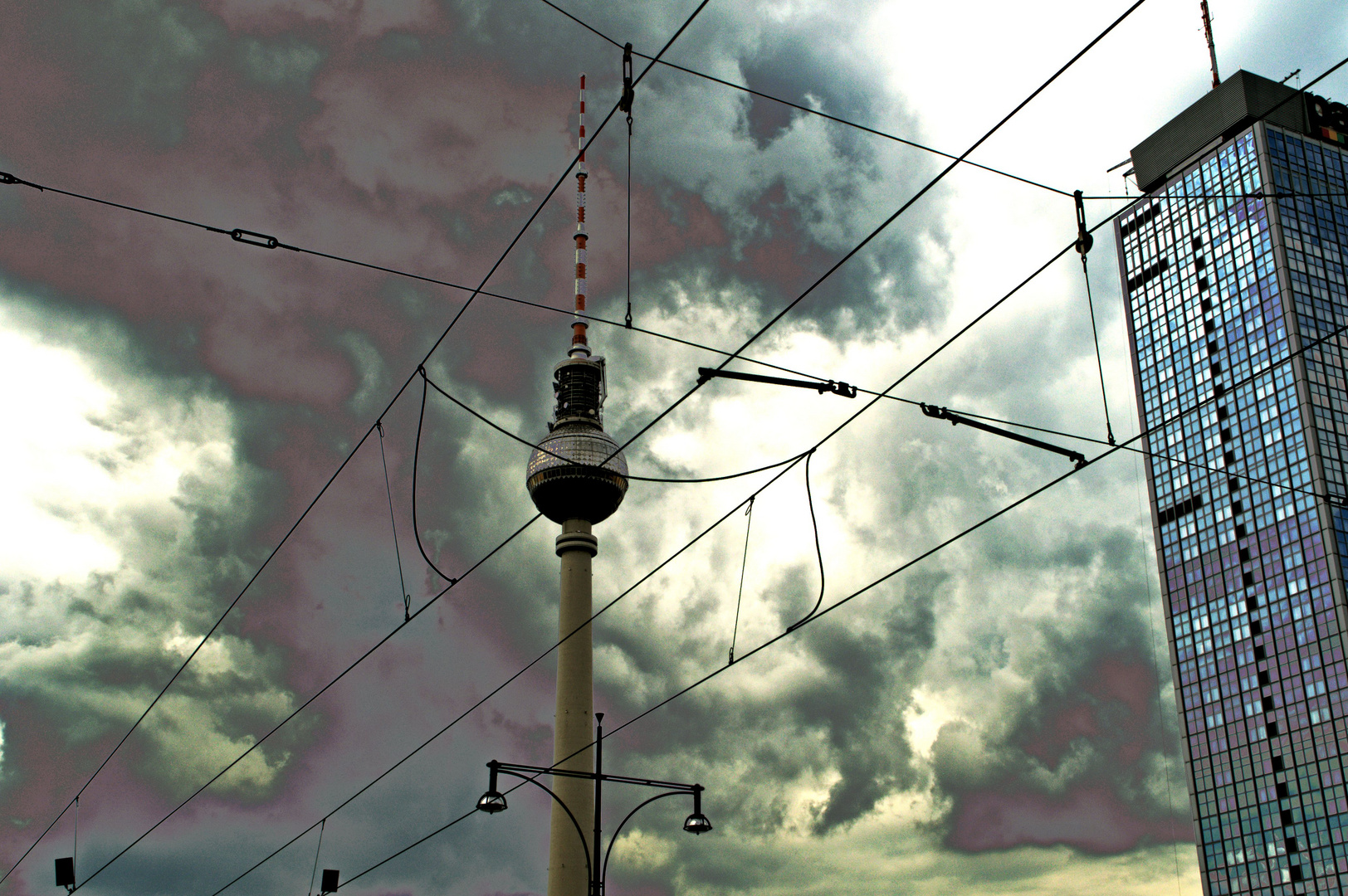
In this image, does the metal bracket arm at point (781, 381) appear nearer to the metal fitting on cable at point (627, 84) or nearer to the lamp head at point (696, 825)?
the metal fitting on cable at point (627, 84)

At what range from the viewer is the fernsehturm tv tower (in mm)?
97000

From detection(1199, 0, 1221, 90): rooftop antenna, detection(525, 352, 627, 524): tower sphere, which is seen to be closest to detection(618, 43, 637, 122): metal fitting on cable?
detection(525, 352, 627, 524): tower sphere

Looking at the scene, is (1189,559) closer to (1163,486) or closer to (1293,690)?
(1163,486)

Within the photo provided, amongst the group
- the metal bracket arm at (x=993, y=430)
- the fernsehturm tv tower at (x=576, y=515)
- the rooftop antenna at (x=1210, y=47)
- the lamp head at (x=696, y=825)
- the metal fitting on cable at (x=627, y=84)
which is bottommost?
the lamp head at (x=696, y=825)

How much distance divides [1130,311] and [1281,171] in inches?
1036

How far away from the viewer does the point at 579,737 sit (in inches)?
3895

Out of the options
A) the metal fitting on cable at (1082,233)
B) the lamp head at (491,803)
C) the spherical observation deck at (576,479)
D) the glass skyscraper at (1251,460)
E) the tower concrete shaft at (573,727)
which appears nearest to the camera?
the metal fitting on cable at (1082,233)

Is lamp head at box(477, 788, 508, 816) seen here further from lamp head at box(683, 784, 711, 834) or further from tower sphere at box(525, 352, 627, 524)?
tower sphere at box(525, 352, 627, 524)

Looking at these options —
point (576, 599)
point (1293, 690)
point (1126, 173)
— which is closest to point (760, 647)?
point (576, 599)

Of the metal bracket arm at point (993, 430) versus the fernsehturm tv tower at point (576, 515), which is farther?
the fernsehturm tv tower at point (576, 515)

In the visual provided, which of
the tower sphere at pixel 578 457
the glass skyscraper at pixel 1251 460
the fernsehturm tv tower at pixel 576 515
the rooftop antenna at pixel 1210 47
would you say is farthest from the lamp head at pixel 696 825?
the rooftop antenna at pixel 1210 47

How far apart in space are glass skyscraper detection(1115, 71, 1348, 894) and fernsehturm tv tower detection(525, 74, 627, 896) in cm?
6224

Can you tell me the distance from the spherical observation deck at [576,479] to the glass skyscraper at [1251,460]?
2421 inches

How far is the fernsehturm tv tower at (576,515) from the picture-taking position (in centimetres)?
9700
